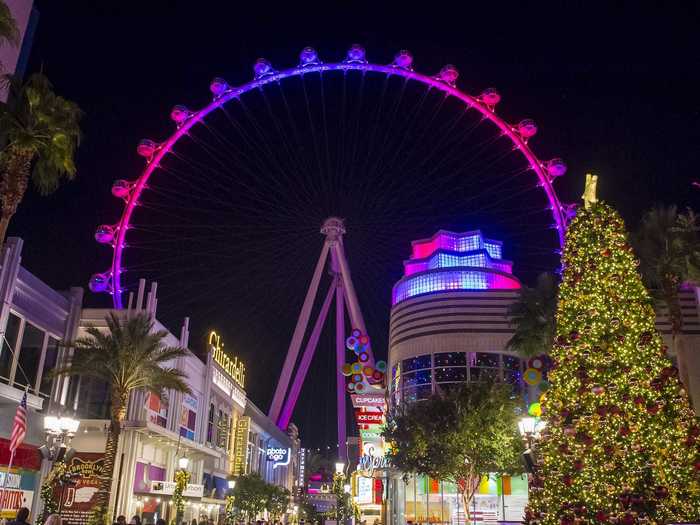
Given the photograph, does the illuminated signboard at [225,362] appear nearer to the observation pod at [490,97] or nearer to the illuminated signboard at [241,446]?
the illuminated signboard at [241,446]

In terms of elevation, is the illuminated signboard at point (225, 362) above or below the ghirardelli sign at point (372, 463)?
above

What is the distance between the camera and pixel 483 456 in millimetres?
31000

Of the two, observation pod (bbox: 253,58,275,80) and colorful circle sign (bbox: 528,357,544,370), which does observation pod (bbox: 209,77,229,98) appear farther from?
colorful circle sign (bbox: 528,357,544,370)

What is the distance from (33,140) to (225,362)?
4254cm

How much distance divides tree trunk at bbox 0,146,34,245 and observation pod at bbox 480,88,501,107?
27285mm

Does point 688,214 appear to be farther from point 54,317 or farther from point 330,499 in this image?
point 330,499

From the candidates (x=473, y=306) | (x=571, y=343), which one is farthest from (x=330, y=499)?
(x=571, y=343)

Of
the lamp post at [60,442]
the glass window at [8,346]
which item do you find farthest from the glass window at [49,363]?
the lamp post at [60,442]

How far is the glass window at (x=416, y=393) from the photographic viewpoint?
245 ft

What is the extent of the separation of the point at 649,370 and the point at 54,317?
27.9 m

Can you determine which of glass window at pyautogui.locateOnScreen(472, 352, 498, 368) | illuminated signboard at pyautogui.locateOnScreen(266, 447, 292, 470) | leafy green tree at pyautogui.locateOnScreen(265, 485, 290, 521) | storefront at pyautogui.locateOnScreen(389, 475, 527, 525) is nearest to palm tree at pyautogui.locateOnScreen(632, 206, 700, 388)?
storefront at pyautogui.locateOnScreen(389, 475, 527, 525)

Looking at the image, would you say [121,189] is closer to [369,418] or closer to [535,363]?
[535,363]

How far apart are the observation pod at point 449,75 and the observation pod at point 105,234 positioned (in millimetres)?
21375

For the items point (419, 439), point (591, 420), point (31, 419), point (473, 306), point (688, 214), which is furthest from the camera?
point (473, 306)
